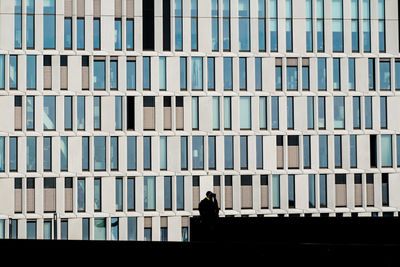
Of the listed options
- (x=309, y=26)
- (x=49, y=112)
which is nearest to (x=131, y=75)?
(x=49, y=112)

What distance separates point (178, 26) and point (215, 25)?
2.44m

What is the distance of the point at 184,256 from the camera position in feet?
25.8

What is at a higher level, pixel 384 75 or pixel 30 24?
pixel 30 24

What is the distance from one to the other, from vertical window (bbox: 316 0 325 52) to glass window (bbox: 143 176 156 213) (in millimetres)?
14035

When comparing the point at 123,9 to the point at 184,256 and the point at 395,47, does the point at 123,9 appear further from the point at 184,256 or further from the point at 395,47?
the point at 184,256

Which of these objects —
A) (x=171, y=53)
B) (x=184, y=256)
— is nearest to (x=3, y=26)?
(x=171, y=53)

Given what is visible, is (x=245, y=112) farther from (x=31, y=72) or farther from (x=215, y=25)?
(x=31, y=72)

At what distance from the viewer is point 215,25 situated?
A: 4638 cm

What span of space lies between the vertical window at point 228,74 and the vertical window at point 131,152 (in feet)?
22.8

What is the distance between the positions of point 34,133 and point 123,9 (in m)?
9.67

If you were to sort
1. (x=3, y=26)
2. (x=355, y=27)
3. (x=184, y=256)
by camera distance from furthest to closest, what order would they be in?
(x=355, y=27) → (x=3, y=26) → (x=184, y=256)

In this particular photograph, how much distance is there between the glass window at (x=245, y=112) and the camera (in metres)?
46.6

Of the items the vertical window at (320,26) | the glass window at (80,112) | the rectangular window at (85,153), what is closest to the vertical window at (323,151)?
the vertical window at (320,26)

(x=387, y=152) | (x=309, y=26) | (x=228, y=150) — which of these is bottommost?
(x=387, y=152)
